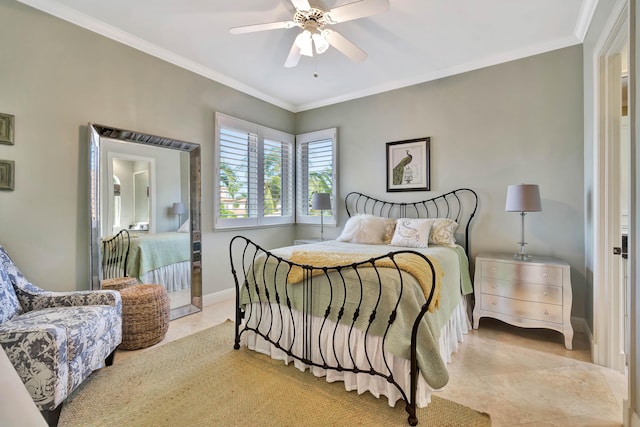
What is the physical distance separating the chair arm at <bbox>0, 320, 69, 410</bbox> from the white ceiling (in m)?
2.49

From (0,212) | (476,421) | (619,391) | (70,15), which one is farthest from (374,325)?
(70,15)

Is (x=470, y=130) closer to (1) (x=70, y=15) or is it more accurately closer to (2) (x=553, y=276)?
(2) (x=553, y=276)

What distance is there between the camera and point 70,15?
252 cm

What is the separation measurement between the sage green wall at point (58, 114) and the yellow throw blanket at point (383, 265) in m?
1.97

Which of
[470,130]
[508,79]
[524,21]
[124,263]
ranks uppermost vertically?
[524,21]

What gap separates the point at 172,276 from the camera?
336 centimetres

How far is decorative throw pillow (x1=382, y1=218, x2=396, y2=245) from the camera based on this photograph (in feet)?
11.3

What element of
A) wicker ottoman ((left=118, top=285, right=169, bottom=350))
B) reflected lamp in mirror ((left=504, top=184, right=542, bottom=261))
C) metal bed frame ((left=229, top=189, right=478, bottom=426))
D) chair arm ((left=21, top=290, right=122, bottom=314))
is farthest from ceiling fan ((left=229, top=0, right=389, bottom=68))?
wicker ottoman ((left=118, top=285, right=169, bottom=350))

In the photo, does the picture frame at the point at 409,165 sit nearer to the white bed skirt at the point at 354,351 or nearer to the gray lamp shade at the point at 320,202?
the gray lamp shade at the point at 320,202

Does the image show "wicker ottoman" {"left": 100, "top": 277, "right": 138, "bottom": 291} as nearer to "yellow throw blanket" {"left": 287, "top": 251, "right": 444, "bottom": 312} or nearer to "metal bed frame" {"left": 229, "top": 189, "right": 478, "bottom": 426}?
"metal bed frame" {"left": 229, "top": 189, "right": 478, "bottom": 426}

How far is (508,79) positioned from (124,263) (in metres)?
4.44

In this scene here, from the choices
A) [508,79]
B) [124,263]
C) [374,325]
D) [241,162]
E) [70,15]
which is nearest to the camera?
[374,325]

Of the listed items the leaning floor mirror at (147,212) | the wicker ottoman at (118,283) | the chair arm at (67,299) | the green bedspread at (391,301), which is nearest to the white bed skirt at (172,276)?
the leaning floor mirror at (147,212)

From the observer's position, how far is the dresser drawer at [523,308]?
2.58 metres
